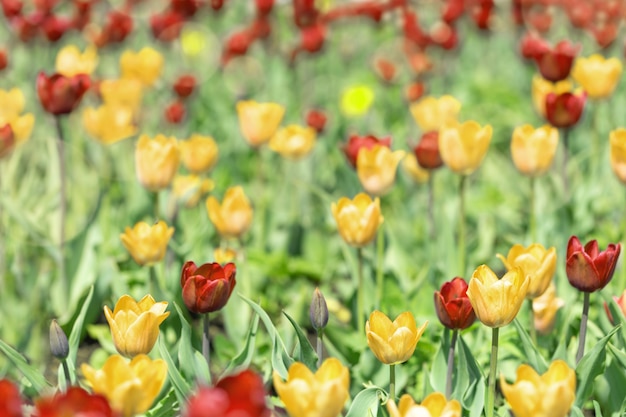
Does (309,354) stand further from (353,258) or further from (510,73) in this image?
(510,73)

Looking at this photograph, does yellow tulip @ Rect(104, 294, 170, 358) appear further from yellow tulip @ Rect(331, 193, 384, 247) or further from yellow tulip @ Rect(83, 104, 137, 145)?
yellow tulip @ Rect(83, 104, 137, 145)

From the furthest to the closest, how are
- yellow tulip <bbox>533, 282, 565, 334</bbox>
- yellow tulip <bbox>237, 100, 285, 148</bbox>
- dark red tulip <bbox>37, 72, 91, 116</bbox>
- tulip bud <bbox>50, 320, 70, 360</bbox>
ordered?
yellow tulip <bbox>237, 100, 285, 148</bbox> < dark red tulip <bbox>37, 72, 91, 116</bbox> < yellow tulip <bbox>533, 282, 565, 334</bbox> < tulip bud <bbox>50, 320, 70, 360</bbox>

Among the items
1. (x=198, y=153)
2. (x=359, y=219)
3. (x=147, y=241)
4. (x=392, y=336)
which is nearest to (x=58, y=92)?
(x=198, y=153)

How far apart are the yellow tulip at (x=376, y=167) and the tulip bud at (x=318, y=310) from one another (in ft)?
2.37

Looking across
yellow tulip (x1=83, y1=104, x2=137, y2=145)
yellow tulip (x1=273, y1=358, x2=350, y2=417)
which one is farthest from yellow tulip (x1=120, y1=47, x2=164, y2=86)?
yellow tulip (x1=273, y1=358, x2=350, y2=417)

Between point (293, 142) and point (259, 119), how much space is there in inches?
6.2

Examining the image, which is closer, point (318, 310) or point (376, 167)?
point (318, 310)

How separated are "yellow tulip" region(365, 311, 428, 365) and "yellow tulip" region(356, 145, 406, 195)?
881 millimetres

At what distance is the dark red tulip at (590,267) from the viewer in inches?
79.7

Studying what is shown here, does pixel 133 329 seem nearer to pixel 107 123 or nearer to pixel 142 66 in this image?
pixel 107 123

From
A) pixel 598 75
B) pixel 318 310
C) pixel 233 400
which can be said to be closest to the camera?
pixel 233 400

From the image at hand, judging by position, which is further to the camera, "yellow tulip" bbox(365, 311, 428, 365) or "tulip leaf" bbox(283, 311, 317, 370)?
"tulip leaf" bbox(283, 311, 317, 370)

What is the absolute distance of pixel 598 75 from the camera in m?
3.61

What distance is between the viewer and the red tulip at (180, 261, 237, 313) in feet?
6.59
